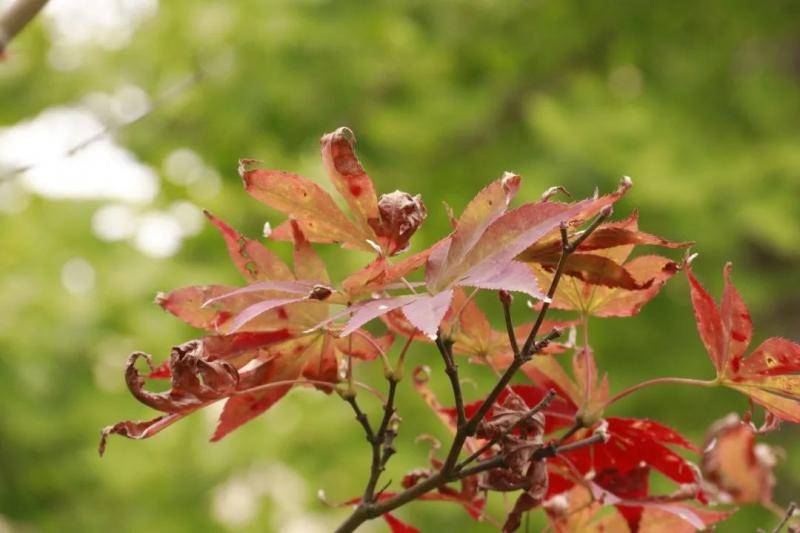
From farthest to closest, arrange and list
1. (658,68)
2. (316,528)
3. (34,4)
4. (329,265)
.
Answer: (316,528)
(658,68)
(329,265)
(34,4)

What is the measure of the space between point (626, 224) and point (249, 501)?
10.3ft

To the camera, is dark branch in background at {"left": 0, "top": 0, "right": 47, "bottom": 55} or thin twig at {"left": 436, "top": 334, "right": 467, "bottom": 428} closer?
thin twig at {"left": 436, "top": 334, "right": 467, "bottom": 428}

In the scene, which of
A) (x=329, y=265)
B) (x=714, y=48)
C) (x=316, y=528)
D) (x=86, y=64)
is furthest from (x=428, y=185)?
(x=316, y=528)

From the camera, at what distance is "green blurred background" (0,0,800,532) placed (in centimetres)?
303

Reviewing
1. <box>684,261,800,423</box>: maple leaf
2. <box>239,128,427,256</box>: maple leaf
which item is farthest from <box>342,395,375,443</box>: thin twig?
<box>684,261,800,423</box>: maple leaf

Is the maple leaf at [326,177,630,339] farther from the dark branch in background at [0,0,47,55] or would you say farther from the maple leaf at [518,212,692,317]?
the dark branch in background at [0,0,47,55]

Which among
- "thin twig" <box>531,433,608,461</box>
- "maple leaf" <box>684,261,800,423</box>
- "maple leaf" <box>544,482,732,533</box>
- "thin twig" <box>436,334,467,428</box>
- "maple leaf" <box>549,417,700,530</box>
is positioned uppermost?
"maple leaf" <box>684,261,800,423</box>

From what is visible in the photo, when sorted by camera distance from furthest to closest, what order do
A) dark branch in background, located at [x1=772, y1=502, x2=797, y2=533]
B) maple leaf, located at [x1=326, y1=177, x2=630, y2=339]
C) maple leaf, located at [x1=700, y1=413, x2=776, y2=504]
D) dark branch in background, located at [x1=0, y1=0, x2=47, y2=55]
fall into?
1. dark branch in background, located at [x1=0, y1=0, x2=47, y2=55]
2. dark branch in background, located at [x1=772, y1=502, x2=797, y2=533]
3. maple leaf, located at [x1=326, y1=177, x2=630, y2=339]
4. maple leaf, located at [x1=700, y1=413, x2=776, y2=504]

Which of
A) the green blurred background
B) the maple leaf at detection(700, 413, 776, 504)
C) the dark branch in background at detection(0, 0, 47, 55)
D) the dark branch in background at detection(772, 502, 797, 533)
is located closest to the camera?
the maple leaf at detection(700, 413, 776, 504)

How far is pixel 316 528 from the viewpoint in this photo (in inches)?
203

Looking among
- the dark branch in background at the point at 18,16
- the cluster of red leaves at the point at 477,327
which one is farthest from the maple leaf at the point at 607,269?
the dark branch in background at the point at 18,16

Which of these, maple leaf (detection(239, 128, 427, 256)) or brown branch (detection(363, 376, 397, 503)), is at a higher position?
maple leaf (detection(239, 128, 427, 256))

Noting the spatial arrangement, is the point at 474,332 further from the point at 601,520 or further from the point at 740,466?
the point at 740,466

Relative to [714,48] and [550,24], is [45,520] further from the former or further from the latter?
[714,48]
